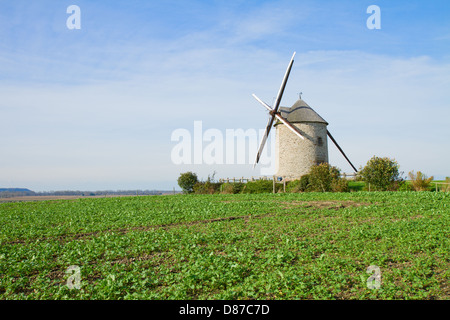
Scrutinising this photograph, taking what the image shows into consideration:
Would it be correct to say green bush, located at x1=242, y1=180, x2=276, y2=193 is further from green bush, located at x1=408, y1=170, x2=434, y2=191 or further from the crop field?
the crop field

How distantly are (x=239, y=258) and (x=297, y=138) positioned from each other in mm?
42950

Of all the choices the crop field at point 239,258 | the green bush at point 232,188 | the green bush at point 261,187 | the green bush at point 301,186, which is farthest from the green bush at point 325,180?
the crop field at point 239,258

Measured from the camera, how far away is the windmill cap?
2085 inches

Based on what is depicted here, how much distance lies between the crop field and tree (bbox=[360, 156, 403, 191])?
59.2 feet

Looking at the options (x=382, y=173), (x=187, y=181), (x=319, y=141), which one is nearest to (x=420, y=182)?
(x=382, y=173)

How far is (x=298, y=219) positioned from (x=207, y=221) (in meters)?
4.83

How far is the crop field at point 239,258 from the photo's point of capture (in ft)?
28.7

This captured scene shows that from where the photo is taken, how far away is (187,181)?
5781 cm

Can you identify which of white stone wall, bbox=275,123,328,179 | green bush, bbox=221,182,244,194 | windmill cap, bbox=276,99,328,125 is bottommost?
green bush, bbox=221,182,244,194

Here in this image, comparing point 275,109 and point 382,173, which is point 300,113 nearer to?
point 275,109

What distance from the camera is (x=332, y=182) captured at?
4131 cm

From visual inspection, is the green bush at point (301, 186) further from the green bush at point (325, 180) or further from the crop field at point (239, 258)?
the crop field at point (239, 258)

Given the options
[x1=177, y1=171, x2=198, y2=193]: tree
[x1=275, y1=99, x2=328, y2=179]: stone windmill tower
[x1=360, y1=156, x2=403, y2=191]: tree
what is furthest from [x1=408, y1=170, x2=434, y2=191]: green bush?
[x1=177, y1=171, x2=198, y2=193]: tree
